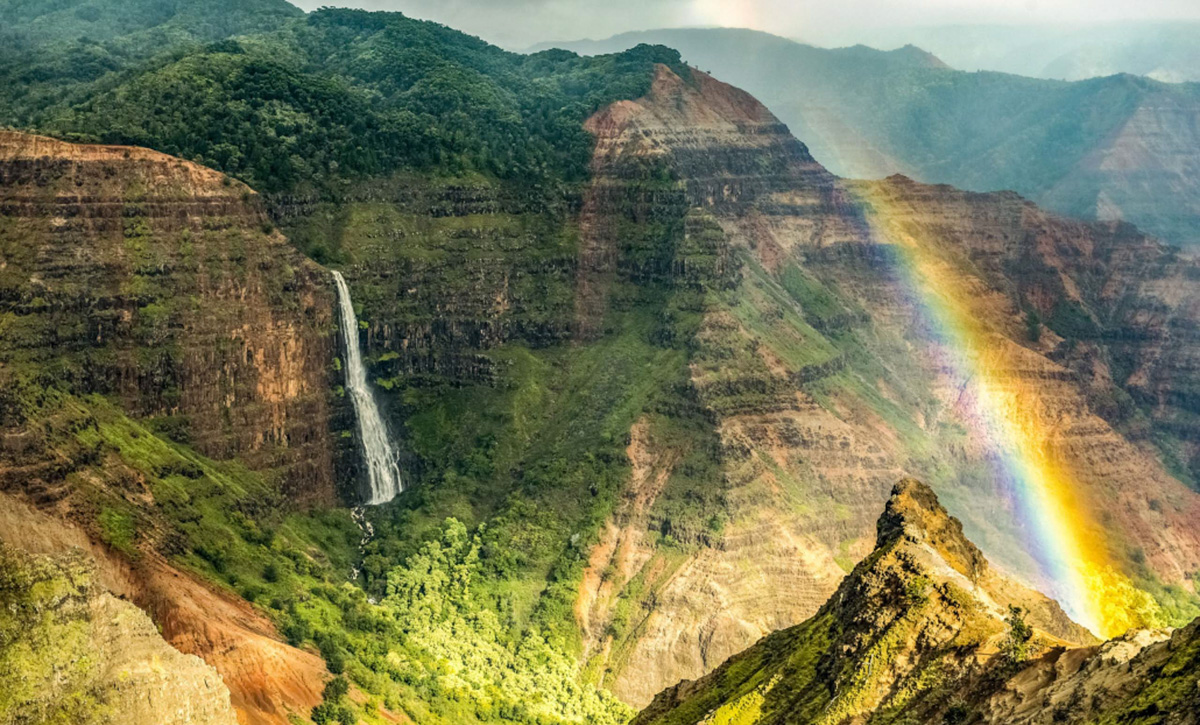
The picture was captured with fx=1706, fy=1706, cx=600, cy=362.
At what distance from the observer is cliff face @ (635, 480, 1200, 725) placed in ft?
147

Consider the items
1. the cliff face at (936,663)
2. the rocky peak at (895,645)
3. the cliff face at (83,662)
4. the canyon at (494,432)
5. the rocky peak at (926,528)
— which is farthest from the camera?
the canyon at (494,432)

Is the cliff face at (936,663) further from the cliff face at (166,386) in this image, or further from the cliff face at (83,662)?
the cliff face at (166,386)

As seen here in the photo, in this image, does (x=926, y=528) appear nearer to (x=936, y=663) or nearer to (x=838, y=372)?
(x=936, y=663)

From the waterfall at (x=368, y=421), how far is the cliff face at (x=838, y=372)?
1877cm

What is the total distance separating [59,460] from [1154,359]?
11491 centimetres

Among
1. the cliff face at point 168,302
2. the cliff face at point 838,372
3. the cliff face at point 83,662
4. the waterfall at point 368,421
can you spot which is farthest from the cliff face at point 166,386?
the cliff face at point 838,372

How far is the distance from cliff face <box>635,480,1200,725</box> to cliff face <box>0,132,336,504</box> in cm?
5037

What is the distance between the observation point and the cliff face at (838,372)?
11338cm

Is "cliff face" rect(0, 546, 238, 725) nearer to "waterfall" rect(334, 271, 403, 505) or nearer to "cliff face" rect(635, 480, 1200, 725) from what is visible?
"cliff face" rect(635, 480, 1200, 725)

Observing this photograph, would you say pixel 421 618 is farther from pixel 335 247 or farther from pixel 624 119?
pixel 624 119

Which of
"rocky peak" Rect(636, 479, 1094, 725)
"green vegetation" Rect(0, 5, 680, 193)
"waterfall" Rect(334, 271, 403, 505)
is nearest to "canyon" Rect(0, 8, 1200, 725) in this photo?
"waterfall" Rect(334, 271, 403, 505)

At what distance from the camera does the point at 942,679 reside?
55.6m

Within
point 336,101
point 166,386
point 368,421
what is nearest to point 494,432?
point 368,421

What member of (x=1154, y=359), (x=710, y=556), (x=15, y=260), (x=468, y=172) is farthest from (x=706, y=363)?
(x=1154, y=359)
